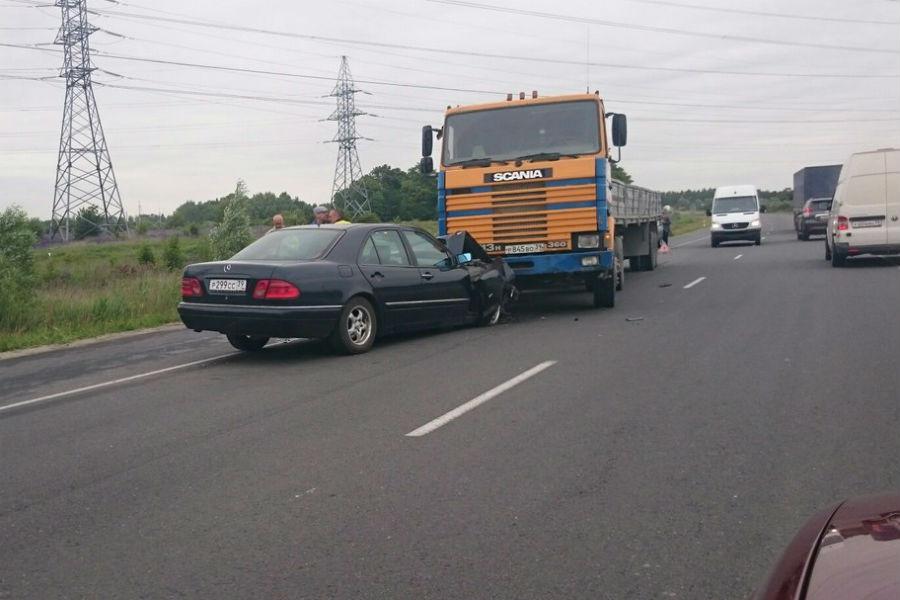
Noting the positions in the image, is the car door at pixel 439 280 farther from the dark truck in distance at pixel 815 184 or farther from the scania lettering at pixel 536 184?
the dark truck in distance at pixel 815 184

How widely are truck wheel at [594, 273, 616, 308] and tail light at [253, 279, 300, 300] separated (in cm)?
589

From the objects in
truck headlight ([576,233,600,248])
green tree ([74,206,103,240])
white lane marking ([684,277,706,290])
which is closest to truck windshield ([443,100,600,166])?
truck headlight ([576,233,600,248])

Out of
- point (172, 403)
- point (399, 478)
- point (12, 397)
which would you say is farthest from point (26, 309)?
point (399, 478)

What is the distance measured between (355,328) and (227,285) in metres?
1.48

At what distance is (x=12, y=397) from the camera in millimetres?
9133

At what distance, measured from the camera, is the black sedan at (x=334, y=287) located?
401 inches

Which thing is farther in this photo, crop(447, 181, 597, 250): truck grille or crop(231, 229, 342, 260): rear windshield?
crop(447, 181, 597, 250): truck grille

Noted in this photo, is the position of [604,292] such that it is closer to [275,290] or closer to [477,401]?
[275,290]

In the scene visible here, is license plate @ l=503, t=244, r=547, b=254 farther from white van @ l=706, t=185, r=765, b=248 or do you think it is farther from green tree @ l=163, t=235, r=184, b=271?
white van @ l=706, t=185, r=765, b=248

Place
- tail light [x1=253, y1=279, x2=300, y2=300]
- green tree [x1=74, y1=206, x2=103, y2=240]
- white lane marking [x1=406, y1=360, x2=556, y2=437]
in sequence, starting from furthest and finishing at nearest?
1. green tree [x1=74, y1=206, x2=103, y2=240]
2. tail light [x1=253, y1=279, x2=300, y2=300]
3. white lane marking [x1=406, y1=360, x2=556, y2=437]

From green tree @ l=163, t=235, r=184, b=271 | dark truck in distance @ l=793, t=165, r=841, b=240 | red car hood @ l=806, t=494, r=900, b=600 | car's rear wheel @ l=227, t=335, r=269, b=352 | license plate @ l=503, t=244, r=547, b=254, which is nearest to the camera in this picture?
red car hood @ l=806, t=494, r=900, b=600

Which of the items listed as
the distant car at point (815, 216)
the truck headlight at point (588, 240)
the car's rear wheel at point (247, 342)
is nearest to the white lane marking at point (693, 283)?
the truck headlight at point (588, 240)

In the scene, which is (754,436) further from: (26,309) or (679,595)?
(26,309)

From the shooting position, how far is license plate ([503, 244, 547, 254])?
46.2ft
